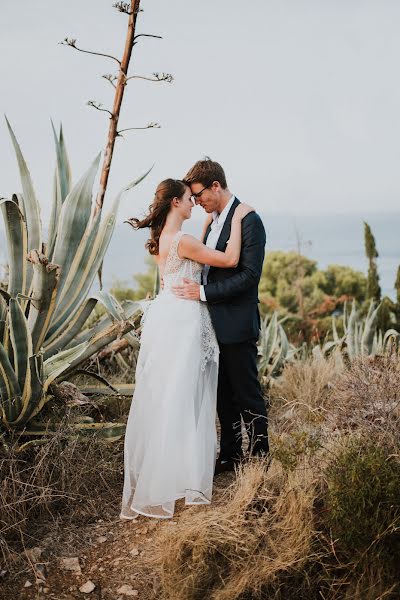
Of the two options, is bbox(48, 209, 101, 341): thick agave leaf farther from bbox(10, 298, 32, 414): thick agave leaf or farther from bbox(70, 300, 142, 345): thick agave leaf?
bbox(10, 298, 32, 414): thick agave leaf

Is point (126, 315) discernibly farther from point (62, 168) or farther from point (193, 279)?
point (62, 168)

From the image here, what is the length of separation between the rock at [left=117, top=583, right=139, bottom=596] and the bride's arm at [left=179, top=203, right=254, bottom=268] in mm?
1824

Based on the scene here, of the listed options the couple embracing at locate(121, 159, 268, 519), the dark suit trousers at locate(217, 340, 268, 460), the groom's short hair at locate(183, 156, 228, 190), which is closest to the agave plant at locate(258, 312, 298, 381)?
the dark suit trousers at locate(217, 340, 268, 460)

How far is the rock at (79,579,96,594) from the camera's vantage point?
333 cm

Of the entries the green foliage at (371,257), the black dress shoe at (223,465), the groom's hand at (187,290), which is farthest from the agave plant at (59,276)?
the green foliage at (371,257)

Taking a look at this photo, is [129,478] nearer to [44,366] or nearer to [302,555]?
[44,366]

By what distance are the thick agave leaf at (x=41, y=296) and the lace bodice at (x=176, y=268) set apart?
2.14 feet

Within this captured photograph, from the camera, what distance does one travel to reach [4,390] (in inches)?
159

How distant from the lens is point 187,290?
13.9 feet

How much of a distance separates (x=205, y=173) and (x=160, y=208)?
1.15 ft

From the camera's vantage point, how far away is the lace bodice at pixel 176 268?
4.26m

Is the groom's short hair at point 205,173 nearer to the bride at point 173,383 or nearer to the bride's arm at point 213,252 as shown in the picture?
the bride at point 173,383

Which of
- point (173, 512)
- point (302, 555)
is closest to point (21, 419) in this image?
point (173, 512)

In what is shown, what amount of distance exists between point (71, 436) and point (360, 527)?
177cm
